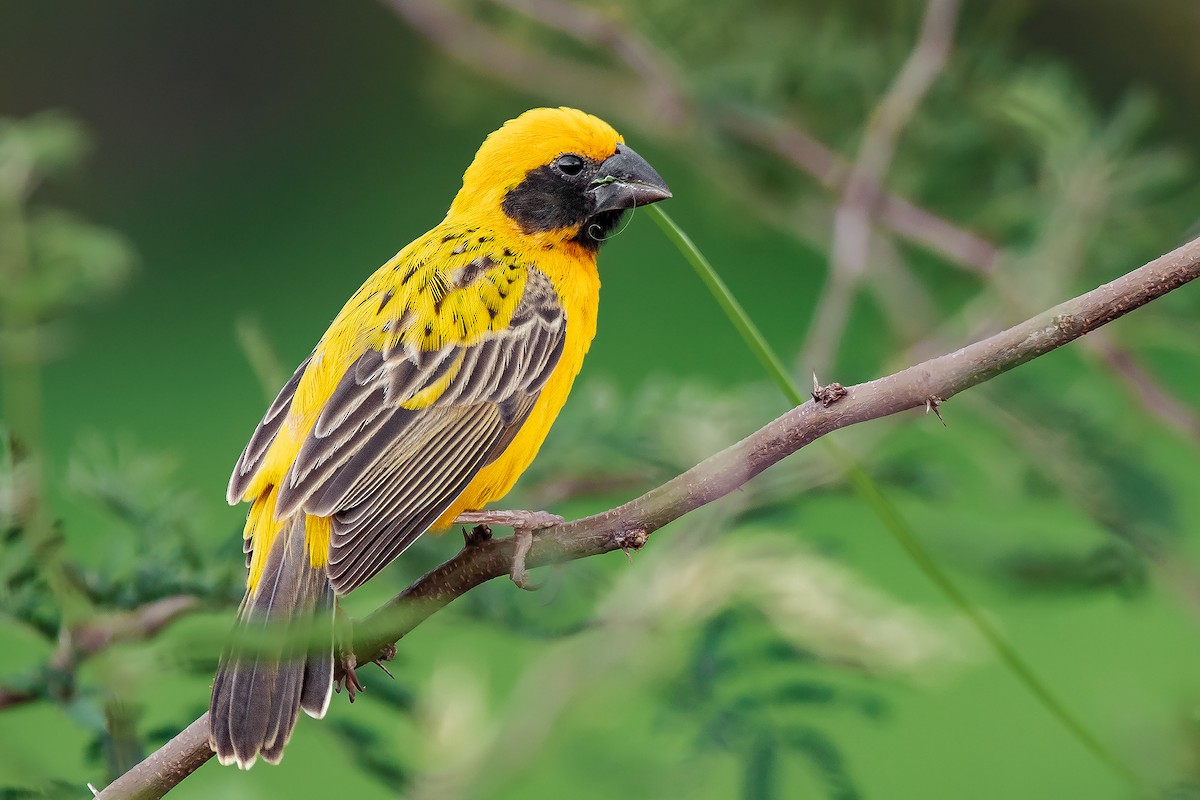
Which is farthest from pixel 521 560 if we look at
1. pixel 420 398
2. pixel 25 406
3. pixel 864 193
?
pixel 864 193

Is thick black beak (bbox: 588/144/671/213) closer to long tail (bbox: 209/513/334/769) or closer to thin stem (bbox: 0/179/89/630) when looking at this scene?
long tail (bbox: 209/513/334/769)

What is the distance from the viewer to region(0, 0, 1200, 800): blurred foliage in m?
2.01

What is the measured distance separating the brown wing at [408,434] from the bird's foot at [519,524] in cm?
6

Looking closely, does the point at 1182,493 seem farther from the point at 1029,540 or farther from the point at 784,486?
the point at 784,486

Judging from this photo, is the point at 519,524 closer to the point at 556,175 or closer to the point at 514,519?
→ the point at 514,519

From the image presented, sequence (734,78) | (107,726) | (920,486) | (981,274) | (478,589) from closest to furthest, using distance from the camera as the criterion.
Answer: (107,726)
(478,589)
(920,486)
(981,274)
(734,78)

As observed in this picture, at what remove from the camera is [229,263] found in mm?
8164

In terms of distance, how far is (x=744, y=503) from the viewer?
2457mm

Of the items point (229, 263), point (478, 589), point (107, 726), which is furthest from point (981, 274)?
point (229, 263)

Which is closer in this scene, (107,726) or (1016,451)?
(107,726)

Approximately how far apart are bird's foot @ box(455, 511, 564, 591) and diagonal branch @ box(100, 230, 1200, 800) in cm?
3

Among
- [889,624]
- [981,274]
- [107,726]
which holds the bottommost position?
[107,726]

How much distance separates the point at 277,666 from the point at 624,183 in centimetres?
108

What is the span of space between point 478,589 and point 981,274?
1.48 metres
